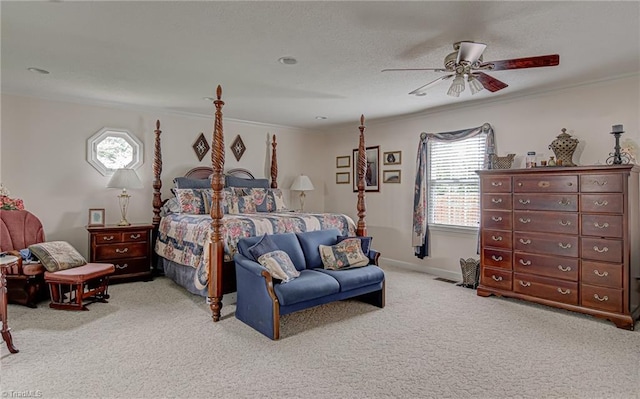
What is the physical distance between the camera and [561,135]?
13.2 ft

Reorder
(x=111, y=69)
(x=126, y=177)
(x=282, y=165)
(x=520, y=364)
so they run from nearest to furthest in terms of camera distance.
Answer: (x=520, y=364)
(x=111, y=69)
(x=126, y=177)
(x=282, y=165)

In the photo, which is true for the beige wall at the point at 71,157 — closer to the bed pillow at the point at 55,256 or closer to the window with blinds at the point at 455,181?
the bed pillow at the point at 55,256

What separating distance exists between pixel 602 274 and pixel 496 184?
1350mm

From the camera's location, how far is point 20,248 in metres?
4.11

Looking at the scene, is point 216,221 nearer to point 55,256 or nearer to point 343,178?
point 55,256

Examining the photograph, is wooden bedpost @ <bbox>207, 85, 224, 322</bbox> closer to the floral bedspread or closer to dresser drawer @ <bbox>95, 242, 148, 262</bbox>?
the floral bedspread

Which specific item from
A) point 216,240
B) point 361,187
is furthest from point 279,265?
point 361,187

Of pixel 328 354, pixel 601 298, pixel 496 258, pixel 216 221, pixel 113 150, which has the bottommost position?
pixel 328 354

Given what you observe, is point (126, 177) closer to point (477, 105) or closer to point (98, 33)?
point (98, 33)

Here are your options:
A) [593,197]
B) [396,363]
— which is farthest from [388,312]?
[593,197]

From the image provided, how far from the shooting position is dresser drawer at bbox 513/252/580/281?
3686 mm

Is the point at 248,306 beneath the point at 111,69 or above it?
beneath

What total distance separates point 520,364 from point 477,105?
351cm

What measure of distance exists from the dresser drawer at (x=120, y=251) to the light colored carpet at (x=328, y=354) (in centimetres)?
94
